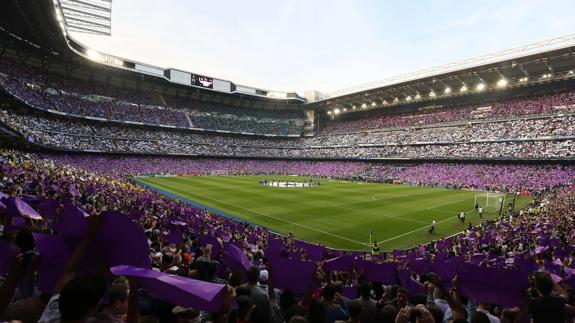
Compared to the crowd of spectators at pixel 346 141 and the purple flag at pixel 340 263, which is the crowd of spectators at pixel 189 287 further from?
the crowd of spectators at pixel 346 141

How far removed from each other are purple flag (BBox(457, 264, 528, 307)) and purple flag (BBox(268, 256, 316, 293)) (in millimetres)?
2541

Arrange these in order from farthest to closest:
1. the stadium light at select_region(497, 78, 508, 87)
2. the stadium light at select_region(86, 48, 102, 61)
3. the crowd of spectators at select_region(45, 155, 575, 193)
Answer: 1. the stadium light at select_region(497, 78, 508, 87)
2. the stadium light at select_region(86, 48, 102, 61)
3. the crowd of spectators at select_region(45, 155, 575, 193)

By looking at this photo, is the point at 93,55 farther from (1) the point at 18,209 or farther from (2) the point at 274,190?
(1) the point at 18,209

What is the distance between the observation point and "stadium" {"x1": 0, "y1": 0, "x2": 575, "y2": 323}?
11.5 feet

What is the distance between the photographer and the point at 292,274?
4980mm

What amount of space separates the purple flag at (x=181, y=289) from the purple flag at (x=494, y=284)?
14.0ft

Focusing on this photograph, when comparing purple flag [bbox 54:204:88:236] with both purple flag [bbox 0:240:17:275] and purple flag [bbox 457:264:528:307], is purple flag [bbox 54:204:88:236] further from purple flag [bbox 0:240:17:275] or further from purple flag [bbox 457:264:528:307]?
purple flag [bbox 457:264:528:307]

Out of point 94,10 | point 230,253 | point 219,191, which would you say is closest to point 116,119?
point 94,10

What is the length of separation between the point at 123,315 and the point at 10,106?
6538cm

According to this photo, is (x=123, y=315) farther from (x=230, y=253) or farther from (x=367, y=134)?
(x=367, y=134)

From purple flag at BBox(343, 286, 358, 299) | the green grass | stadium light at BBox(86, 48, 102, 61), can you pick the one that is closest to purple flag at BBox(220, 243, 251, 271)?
purple flag at BBox(343, 286, 358, 299)

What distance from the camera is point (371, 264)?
7.57 m

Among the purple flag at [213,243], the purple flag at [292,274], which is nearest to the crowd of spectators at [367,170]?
the purple flag at [213,243]

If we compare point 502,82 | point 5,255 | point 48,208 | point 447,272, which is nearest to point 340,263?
point 447,272
